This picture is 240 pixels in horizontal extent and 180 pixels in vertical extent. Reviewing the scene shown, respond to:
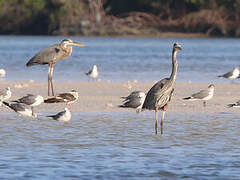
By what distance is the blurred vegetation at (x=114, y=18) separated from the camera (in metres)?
70.1

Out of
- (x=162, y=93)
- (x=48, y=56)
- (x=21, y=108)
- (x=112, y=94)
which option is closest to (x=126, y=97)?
(x=21, y=108)

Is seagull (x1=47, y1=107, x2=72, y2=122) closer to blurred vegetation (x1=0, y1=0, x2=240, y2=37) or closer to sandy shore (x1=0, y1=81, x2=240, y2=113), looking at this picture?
sandy shore (x1=0, y1=81, x2=240, y2=113)

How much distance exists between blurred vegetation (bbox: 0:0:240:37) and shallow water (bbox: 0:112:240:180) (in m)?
A: 55.7

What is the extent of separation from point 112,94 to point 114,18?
5332 centimetres

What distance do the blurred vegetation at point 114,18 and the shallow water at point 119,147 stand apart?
55.7 m

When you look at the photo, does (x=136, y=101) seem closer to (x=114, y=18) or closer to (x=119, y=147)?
(x=119, y=147)

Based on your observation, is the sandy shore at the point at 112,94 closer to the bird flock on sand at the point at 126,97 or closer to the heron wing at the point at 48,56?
the bird flock on sand at the point at 126,97

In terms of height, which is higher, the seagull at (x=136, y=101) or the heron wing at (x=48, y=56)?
the heron wing at (x=48, y=56)

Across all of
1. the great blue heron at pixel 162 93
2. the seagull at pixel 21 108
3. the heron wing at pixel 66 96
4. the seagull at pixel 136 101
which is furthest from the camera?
the heron wing at pixel 66 96

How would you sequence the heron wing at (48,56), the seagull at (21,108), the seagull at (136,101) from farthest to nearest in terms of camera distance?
the heron wing at (48,56)
the seagull at (136,101)
the seagull at (21,108)

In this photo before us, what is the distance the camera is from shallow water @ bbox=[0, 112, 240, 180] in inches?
343

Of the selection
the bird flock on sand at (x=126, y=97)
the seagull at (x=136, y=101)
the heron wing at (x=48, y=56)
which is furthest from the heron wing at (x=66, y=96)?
the heron wing at (x=48, y=56)

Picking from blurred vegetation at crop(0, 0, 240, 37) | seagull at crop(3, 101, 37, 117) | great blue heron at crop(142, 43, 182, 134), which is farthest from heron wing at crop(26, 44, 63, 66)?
blurred vegetation at crop(0, 0, 240, 37)

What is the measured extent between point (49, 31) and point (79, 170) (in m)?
69.5
